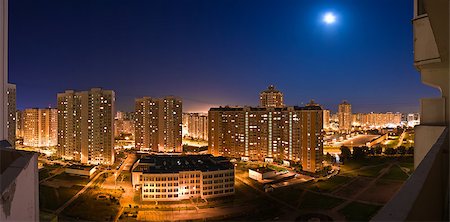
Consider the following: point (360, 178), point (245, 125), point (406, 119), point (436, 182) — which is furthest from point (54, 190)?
point (406, 119)

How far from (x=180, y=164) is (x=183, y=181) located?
1.15 m

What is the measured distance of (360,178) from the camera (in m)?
10.4

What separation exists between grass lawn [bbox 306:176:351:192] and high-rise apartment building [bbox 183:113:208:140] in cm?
1259

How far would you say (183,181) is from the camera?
8.90 metres

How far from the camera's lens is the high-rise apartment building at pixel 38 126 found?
16.3 metres

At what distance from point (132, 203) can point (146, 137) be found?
24.9ft

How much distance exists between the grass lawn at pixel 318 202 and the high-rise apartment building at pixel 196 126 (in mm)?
13816

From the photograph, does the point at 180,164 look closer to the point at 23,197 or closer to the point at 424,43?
the point at 424,43

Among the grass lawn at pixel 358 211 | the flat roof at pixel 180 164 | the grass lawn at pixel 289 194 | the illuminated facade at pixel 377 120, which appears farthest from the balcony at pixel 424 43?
the illuminated facade at pixel 377 120

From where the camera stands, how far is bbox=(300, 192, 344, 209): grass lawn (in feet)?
26.1

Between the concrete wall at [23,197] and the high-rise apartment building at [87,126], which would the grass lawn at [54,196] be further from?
the concrete wall at [23,197]

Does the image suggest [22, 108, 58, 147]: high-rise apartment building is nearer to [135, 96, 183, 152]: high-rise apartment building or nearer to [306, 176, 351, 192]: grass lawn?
[135, 96, 183, 152]: high-rise apartment building

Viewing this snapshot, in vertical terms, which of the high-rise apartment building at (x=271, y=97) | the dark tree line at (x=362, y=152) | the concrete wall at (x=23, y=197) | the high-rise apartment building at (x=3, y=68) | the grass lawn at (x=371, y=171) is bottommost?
the grass lawn at (x=371, y=171)

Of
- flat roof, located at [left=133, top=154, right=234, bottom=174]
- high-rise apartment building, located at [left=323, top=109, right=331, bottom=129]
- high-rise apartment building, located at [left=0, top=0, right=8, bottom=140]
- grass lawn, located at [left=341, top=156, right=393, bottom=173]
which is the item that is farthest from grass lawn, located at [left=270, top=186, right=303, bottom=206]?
high-rise apartment building, located at [left=323, top=109, right=331, bottom=129]
